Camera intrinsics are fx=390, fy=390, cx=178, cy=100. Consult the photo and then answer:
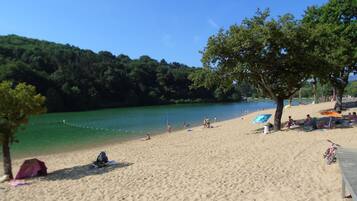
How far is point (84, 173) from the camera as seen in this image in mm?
18234

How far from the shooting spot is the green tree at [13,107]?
17219 mm

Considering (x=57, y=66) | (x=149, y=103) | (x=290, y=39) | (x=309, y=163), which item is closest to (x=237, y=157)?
(x=309, y=163)

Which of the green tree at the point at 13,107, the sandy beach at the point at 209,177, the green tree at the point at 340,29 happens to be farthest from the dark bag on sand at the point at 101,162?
the green tree at the point at 340,29

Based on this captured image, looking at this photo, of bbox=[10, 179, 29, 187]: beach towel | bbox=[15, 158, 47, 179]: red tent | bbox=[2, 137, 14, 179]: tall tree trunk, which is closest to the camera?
bbox=[10, 179, 29, 187]: beach towel

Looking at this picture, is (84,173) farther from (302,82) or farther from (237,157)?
(302,82)

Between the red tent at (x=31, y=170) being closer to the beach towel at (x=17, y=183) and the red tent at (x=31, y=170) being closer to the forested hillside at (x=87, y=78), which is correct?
the beach towel at (x=17, y=183)

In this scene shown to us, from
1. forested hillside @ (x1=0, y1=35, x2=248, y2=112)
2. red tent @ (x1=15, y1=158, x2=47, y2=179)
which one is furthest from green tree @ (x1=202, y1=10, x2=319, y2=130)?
forested hillside @ (x1=0, y1=35, x2=248, y2=112)

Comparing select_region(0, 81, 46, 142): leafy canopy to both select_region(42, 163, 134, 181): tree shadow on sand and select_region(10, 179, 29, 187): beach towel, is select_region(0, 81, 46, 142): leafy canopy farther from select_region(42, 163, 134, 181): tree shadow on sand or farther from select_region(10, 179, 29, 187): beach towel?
select_region(42, 163, 134, 181): tree shadow on sand

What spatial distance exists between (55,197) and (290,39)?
1798cm

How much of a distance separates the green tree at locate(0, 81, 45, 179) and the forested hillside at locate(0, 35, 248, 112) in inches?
3401

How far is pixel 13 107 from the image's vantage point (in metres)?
17.4

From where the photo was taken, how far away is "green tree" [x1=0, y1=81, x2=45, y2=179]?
56.5ft

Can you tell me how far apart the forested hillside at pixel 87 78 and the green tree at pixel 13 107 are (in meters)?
86.4

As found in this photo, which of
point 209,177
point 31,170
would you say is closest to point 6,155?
point 31,170
